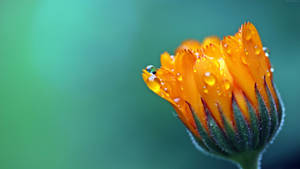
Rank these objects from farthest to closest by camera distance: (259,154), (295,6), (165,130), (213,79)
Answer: (165,130)
(295,6)
(259,154)
(213,79)

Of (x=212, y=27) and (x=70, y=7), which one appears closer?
(x=212, y=27)

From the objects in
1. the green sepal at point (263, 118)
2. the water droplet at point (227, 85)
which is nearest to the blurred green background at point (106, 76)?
the green sepal at point (263, 118)

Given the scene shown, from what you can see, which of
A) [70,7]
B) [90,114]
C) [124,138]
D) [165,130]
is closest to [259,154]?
[165,130]

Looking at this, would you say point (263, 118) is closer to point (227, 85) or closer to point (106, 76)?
point (227, 85)

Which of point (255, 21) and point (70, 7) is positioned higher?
point (70, 7)

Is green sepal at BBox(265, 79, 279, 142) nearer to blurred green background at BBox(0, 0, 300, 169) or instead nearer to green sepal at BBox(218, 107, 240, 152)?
green sepal at BBox(218, 107, 240, 152)

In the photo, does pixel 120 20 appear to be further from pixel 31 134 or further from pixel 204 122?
pixel 204 122
